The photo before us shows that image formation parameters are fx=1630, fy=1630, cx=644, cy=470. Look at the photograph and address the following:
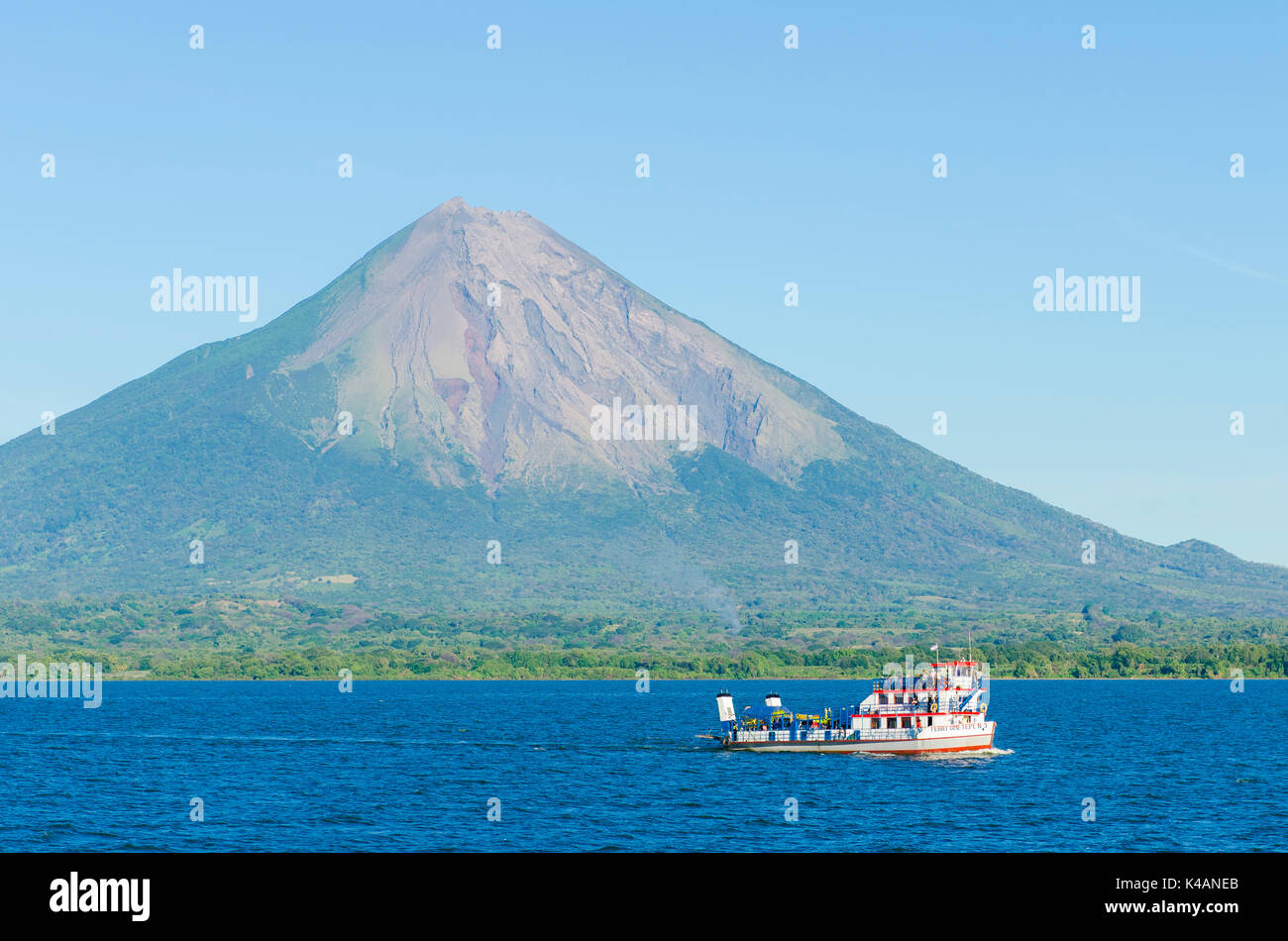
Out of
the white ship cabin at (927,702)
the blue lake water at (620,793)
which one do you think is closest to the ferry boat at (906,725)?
the white ship cabin at (927,702)

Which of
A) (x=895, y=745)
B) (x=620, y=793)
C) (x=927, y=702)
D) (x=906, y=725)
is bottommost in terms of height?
(x=620, y=793)

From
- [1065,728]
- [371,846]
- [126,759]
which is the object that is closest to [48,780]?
[126,759]

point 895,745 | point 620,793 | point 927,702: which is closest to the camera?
point 620,793

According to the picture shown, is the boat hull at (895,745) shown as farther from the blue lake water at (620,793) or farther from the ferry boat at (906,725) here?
the blue lake water at (620,793)

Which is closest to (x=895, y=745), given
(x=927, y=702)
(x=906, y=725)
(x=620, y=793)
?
(x=906, y=725)

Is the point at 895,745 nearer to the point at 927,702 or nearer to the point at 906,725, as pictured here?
the point at 906,725

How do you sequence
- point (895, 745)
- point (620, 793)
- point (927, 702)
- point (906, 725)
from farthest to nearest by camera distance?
point (906, 725)
point (927, 702)
point (895, 745)
point (620, 793)
